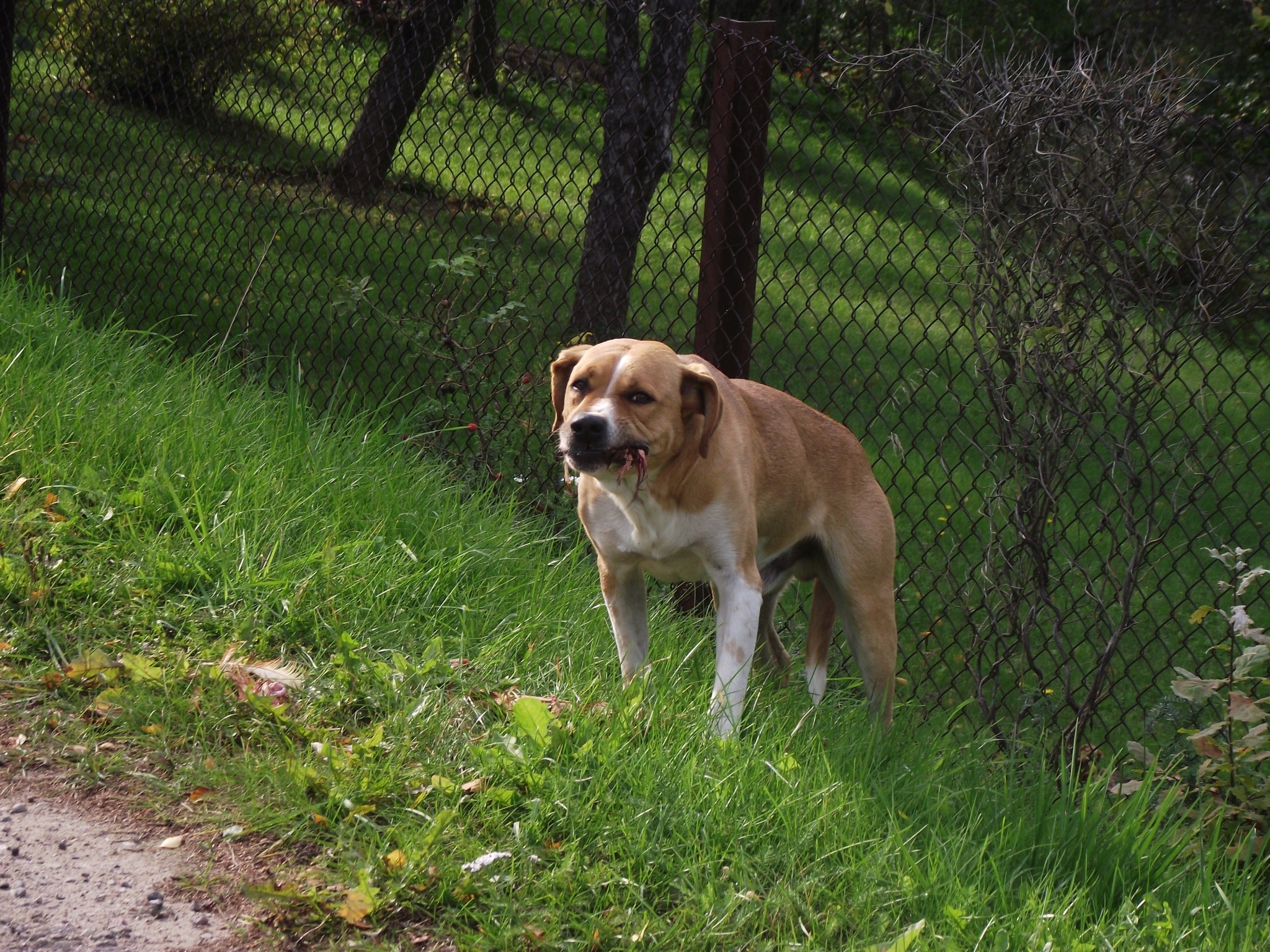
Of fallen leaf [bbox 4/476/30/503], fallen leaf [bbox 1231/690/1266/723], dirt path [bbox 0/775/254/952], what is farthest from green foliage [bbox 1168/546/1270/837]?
fallen leaf [bbox 4/476/30/503]

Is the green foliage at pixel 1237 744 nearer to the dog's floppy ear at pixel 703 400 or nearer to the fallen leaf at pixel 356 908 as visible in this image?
the dog's floppy ear at pixel 703 400

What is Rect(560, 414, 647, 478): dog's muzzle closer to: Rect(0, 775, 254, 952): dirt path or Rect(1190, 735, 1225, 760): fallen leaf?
Rect(0, 775, 254, 952): dirt path

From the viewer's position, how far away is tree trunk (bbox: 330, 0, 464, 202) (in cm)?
783

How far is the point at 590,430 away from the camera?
3.27m

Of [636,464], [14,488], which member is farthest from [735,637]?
[14,488]

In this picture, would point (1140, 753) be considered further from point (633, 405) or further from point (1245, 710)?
point (633, 405)

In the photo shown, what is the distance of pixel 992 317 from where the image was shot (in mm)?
4215

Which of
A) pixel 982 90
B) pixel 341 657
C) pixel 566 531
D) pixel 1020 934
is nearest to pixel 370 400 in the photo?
pixel 566 531

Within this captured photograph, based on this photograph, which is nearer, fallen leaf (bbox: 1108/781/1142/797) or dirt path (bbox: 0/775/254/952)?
dirt path (bbox: 0/775/254/952)

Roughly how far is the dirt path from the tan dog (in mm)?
1421

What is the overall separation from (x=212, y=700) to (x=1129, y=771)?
12.4 ft

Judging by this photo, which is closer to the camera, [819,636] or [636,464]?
[636,464]

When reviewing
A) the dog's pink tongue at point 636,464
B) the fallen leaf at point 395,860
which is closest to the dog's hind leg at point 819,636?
the dog's pink tongue at point 636,464

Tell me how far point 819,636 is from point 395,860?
1.95 metres
